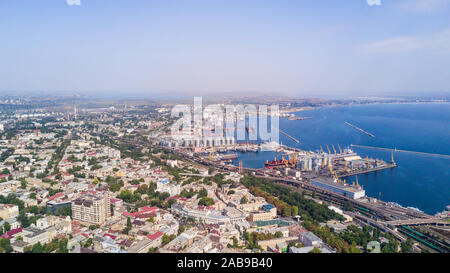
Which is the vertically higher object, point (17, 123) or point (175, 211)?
point (17, 123)

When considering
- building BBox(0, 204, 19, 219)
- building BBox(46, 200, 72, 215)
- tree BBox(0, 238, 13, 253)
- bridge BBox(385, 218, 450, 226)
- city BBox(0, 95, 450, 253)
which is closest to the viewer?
tree BBox(0, 238, 13, 253)

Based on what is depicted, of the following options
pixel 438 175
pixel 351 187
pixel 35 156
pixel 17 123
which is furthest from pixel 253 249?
pixel 17 123

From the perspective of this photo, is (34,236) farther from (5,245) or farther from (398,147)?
(398,147)

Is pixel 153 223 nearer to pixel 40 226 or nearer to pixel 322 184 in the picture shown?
pixel 40 226

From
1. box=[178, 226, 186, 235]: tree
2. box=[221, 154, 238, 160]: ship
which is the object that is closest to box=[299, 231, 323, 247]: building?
box=[178, 226, 186, 235]: tree

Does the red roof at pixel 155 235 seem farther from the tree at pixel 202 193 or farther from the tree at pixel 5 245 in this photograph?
the tree at pixel 202 193

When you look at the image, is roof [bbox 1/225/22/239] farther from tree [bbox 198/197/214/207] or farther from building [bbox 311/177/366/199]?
building [bbox 311/177/366/199]

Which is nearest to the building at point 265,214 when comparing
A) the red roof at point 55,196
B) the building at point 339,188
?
the building at point 339,188
